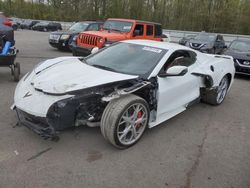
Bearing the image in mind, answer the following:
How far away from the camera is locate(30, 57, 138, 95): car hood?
3.47m

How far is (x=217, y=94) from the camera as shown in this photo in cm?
571

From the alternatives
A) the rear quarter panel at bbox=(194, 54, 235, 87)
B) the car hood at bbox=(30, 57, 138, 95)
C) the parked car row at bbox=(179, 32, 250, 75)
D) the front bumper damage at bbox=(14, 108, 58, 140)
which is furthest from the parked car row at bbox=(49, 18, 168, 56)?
the front bumper damage at bbox=(14, 108, 58, 140)

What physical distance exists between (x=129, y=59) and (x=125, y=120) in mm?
1228

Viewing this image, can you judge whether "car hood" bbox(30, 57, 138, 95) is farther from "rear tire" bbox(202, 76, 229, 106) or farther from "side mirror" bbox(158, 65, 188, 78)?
"rear tire" bbox(202, 76, 229, 106)

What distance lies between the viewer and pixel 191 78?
4762mm

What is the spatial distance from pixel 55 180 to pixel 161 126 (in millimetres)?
2167

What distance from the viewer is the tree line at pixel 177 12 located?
26.1m

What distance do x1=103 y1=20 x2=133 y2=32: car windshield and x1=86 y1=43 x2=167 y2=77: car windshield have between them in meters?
6.37

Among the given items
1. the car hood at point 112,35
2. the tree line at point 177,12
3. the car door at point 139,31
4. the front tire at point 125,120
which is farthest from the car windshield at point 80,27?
the tree line at point 177,12

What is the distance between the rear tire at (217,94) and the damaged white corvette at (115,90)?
563 millimetres

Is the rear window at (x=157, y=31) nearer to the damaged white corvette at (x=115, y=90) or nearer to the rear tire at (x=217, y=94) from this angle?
the rear tire at (x=217, y=94)

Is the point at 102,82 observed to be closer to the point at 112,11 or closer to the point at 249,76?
the point at 249,76

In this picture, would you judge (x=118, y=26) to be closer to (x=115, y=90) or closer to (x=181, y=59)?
(x=181, y=59)

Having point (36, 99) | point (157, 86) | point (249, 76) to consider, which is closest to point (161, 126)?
point (157, 86)
